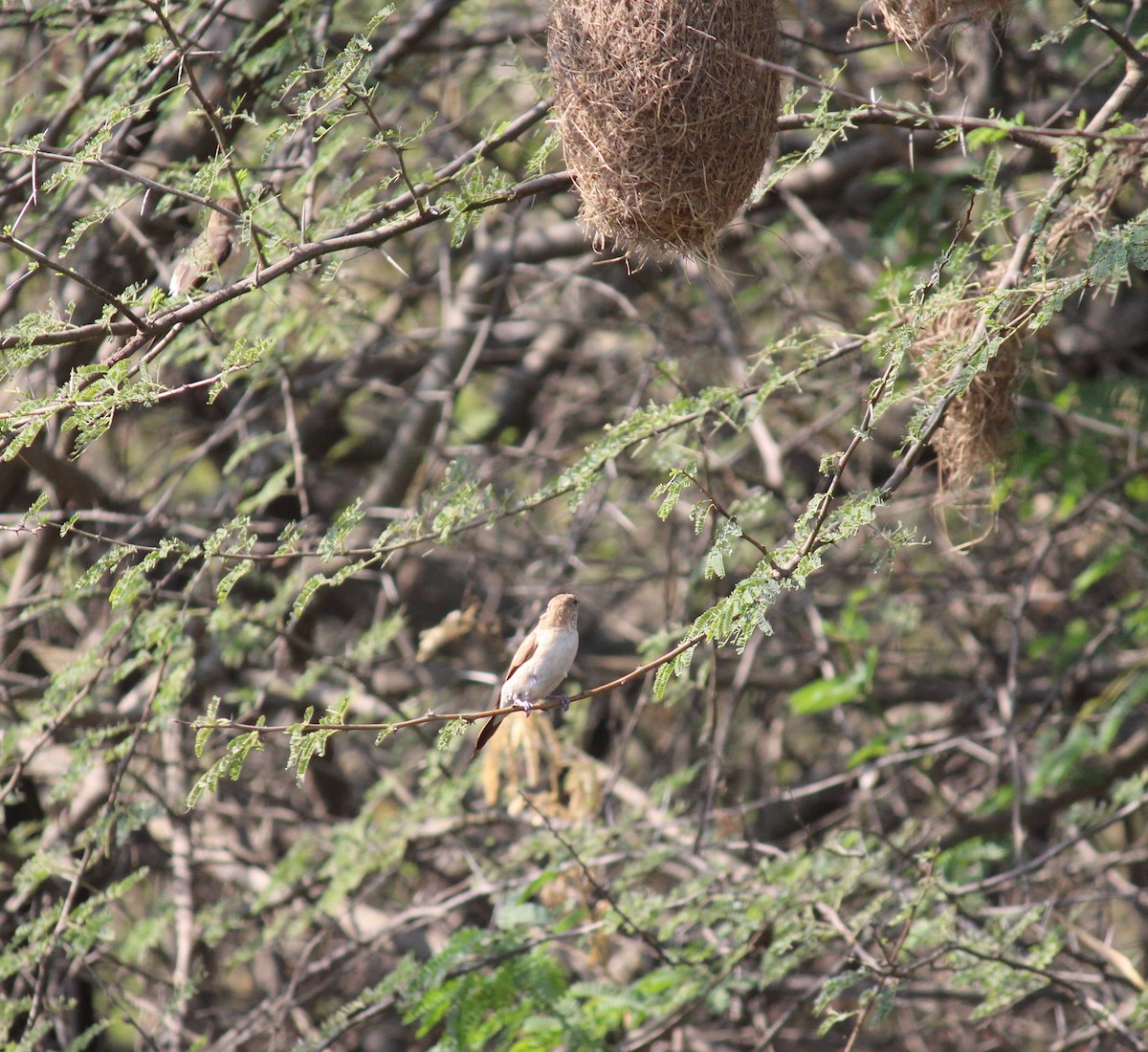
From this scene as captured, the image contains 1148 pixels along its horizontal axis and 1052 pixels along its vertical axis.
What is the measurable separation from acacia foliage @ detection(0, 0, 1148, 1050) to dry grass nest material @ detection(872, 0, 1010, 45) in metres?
0.18

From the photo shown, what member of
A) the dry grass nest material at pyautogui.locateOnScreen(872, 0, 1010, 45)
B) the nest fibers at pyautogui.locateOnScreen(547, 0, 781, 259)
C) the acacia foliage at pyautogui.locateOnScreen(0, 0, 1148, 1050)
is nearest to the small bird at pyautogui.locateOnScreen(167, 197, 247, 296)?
the acacia foliage at pyautogui.locateOnScreen(0, 0, 1148, 1050)

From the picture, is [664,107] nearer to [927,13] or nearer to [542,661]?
[927,13]

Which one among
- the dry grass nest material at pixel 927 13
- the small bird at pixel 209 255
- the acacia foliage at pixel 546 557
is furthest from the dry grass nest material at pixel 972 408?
the small bird at pixel 209 255

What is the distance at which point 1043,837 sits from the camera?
565 cm

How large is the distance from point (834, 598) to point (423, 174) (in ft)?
11.3

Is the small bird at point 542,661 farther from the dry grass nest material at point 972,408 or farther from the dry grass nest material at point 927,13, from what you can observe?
the dry grass nest material at point 927,13

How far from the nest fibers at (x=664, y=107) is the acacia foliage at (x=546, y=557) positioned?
187 millimetres

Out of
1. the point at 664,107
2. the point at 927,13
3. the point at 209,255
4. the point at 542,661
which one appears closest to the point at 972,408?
the point at 927,13

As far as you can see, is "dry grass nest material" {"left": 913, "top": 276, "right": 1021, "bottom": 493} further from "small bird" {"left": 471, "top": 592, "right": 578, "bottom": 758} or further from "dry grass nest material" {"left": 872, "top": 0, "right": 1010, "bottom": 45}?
"small bird" {"left": 471, "top": 592, "right": 578, "bottom": 758}

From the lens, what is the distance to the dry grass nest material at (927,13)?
2.86 m

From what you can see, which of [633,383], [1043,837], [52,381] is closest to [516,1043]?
[52,381]

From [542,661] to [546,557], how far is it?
2.17 metres

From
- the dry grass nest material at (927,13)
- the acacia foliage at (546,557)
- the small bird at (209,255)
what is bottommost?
the acacia foliage at (546,557)

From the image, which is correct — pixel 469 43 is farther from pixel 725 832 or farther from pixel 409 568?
pixel 725 832
